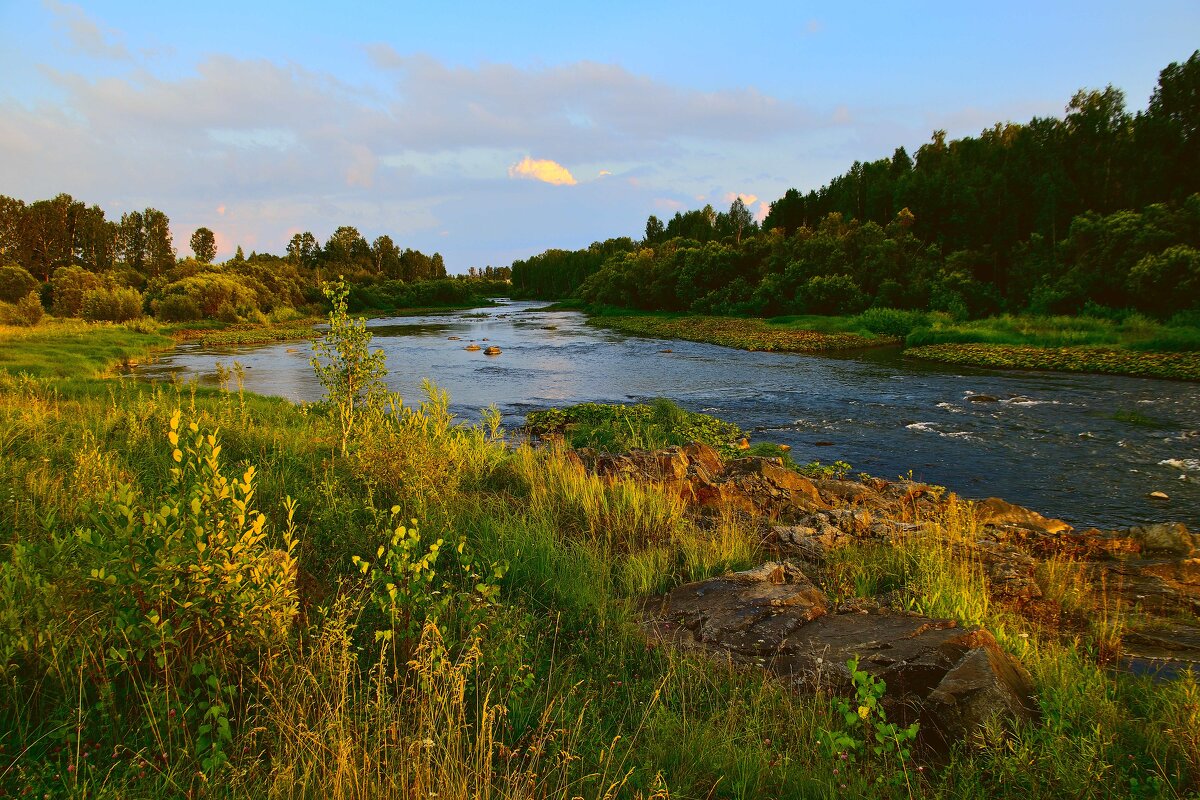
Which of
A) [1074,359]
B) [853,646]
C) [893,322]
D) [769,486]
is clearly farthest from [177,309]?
[853,646]

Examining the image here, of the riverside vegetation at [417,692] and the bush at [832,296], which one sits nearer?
the riverside vegetation at [417,692]

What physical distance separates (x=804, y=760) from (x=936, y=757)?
0.88 meters

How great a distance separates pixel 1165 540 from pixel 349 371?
35.0ft

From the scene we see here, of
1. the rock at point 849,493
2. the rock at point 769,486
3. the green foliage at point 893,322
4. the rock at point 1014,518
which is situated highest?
the green foliage at point 893,322

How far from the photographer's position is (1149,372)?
22938mm

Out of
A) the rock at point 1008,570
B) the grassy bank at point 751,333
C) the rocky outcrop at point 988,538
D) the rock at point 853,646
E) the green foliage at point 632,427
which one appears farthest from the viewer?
the grassy bank at point 751,333

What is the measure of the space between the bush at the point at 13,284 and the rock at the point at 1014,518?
7407 cm

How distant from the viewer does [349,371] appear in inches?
334

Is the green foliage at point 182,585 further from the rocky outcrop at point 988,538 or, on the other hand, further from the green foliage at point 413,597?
the rocky outcrop at point 988,538

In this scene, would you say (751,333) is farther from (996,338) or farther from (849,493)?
(849,493)

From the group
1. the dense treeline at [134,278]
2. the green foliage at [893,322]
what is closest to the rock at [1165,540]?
the green foliage at [893,322]

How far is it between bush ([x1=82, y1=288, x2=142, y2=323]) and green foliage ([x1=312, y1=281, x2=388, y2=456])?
54889mm

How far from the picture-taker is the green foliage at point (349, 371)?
8312 mm

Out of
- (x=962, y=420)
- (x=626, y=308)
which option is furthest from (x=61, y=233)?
(x=962, y=420)
